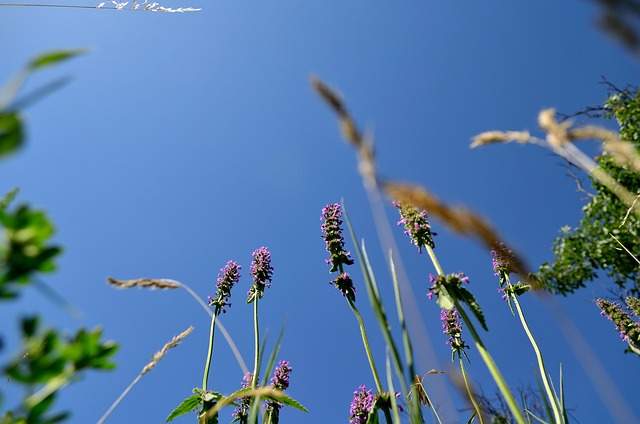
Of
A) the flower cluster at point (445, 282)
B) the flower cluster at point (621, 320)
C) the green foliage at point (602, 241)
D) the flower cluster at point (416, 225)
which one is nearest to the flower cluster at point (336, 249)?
the flower cluster at point (416, 225)

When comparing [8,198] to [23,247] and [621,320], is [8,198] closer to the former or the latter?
[23,247]

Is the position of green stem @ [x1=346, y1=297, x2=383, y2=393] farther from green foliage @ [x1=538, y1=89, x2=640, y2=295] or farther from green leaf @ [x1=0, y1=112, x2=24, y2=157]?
green foliage @ [x1=538, y1=89, x2=640, y2=295]

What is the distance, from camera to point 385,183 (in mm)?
1032

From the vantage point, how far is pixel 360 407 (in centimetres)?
350

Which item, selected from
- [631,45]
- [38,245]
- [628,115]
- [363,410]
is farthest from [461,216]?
[628,115]

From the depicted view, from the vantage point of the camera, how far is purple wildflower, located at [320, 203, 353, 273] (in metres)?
3.49

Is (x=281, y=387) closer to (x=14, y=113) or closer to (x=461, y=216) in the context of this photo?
(x=461, y=216)

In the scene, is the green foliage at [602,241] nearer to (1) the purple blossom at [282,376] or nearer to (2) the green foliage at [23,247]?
(1) the purple blossom at [282,376]

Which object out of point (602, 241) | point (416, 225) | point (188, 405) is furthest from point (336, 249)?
point (602, 241)

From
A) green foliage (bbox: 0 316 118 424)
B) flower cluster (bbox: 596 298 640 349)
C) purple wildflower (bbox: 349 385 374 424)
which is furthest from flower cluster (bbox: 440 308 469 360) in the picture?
green foliage (bbox: 0 316 118 424)

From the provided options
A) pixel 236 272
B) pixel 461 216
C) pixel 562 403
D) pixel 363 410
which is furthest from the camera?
pixel 236 272

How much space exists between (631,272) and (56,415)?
12.2m

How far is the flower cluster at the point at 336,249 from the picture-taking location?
3.17m

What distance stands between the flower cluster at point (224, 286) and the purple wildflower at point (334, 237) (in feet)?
4.67
